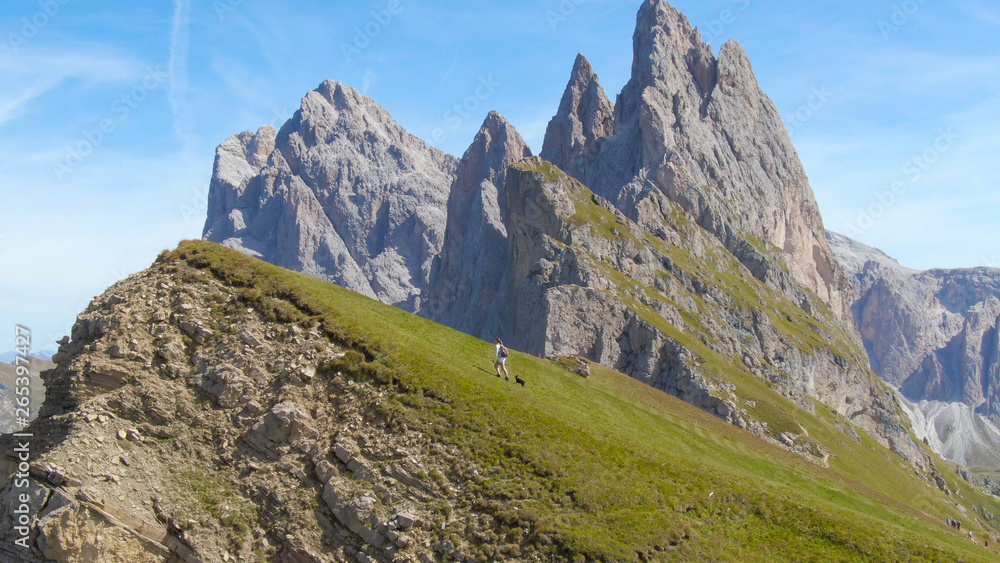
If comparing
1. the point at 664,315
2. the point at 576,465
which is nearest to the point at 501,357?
the point at 576,465

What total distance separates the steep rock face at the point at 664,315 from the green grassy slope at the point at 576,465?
63024 millimetres

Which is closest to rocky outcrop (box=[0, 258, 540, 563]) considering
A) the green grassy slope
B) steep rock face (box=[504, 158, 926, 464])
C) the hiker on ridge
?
the green grassy slope

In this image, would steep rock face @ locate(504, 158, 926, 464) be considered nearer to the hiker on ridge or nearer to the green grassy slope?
the green grassy slope

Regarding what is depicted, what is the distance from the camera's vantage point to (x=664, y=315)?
143 metres

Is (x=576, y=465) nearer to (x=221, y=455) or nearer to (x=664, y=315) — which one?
(x=221, y=455)

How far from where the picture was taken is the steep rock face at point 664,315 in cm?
12525

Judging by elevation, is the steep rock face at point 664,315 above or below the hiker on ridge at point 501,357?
above

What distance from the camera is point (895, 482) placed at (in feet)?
378

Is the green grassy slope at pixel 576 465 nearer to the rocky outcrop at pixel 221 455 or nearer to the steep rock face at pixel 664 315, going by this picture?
the rocky outcrop at pixel 221 455

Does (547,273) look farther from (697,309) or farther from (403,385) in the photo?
(403,385)

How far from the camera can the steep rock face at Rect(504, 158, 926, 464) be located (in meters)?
125

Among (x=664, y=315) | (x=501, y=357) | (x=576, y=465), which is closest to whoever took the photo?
(x=576, y=465)

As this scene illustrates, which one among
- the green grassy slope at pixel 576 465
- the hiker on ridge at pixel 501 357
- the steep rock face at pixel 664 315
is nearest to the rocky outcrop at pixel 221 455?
the green grassy slope at pixel 576 465

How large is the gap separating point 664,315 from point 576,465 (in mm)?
116335
